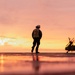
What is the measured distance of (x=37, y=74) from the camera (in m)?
6.62

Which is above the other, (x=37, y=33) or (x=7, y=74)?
(x=37, y=33)

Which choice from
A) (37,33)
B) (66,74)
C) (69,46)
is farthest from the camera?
(69,46)

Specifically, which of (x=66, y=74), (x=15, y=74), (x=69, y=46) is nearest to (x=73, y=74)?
(x=66, y=74)

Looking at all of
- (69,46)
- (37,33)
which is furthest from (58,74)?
(69,46)

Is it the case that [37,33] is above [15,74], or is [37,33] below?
above

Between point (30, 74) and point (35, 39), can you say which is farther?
point (35, 39)

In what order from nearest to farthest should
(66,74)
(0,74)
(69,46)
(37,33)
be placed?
(0,74) → (66,74) → (37,33) → (69,46)

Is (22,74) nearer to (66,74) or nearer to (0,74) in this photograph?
(0,74)

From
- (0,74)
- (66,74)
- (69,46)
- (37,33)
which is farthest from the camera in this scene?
(69,46)

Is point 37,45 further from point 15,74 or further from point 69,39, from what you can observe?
point 15,74

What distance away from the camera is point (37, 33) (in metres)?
24.9

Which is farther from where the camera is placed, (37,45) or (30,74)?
(37,45)

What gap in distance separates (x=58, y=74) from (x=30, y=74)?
54 centimetres

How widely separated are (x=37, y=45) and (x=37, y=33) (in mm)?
842
